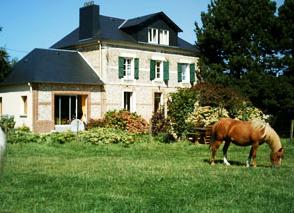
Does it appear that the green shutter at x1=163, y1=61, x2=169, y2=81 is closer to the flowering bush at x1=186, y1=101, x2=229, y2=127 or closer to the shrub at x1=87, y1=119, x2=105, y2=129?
the shrub at x1=87, y1=119, x2=105, y2=129

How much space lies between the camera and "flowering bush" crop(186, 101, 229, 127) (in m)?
24.8

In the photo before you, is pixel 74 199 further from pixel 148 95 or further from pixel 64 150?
pixel 148 95

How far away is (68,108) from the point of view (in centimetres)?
3138

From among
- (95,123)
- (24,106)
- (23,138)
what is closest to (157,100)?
(95,123)

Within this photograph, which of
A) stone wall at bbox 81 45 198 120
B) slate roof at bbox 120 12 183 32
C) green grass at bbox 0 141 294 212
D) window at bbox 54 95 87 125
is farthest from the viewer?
slate roof at bbox 120 12 183 32

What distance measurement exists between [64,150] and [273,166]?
791 cm

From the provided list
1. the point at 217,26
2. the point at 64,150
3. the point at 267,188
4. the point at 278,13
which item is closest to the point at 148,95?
the point at 217,26

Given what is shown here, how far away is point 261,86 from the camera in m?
32.2

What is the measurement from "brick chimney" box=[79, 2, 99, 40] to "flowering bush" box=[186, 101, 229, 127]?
10.5 metres

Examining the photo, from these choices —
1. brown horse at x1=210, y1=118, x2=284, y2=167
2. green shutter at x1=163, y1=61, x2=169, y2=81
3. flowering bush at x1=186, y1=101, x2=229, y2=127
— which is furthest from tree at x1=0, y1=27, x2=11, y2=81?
brown horse at x1=210, y1=118, x2=284, y2=167

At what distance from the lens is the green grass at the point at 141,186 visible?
772 centimetres

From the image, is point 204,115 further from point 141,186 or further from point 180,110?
point 141,186

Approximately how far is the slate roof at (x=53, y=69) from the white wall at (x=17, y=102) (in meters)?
0.48

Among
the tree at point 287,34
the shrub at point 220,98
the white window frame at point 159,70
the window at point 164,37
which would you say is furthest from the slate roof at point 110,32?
the shrub at point 220,98
